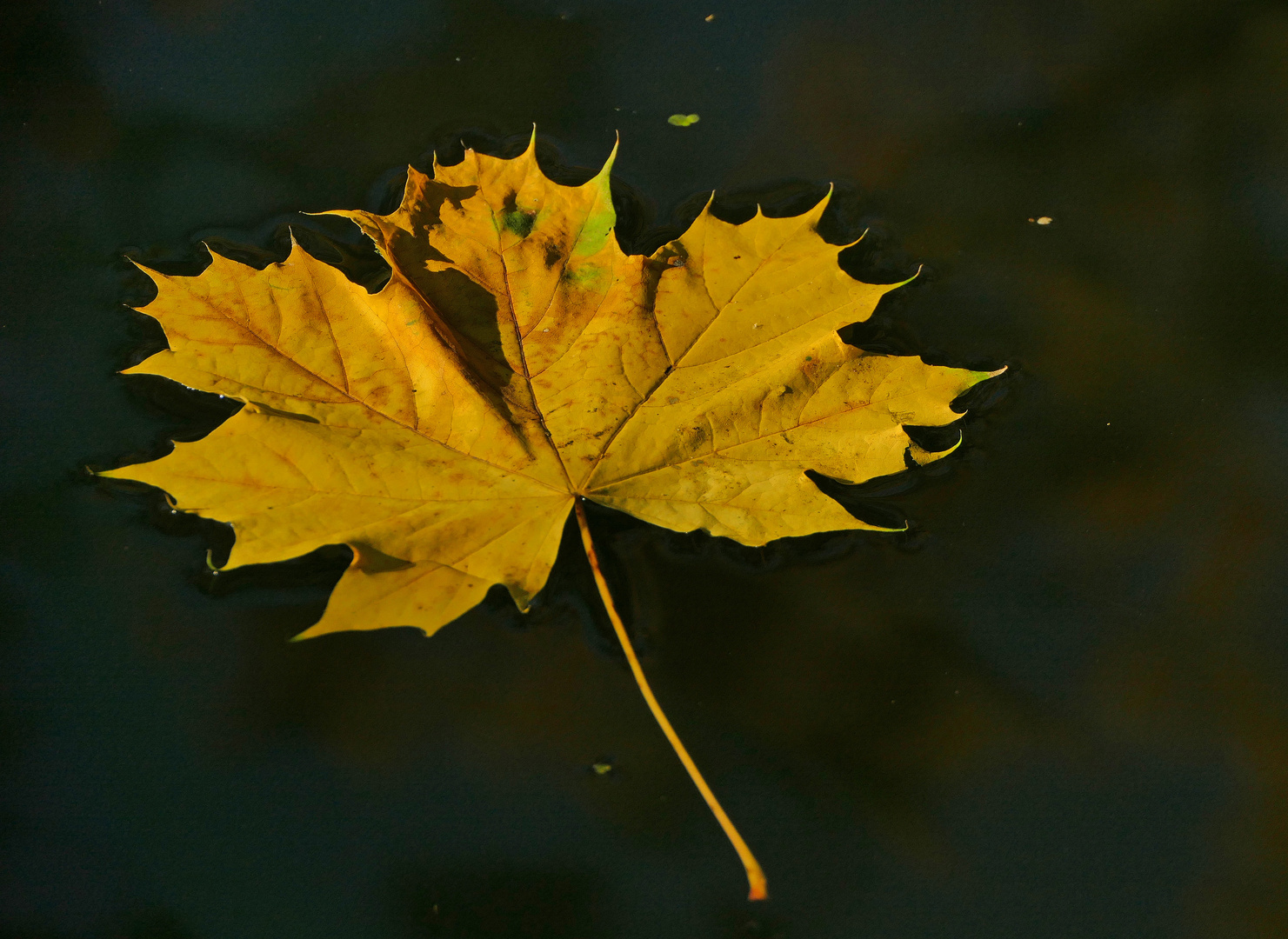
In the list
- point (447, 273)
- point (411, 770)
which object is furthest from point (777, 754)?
point (447, 273)

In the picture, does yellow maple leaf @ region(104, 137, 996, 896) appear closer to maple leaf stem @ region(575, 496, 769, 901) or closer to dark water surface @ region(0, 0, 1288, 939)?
maple leaf stem @ region(575, 496, 769, 901)

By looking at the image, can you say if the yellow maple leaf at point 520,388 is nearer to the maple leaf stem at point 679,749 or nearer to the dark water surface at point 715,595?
the maple leaf stem at point 679,749

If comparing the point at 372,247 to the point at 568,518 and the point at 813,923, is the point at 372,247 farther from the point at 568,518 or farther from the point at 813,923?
the point at 813,923

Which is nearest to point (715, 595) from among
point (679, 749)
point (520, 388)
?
point (679, 749)

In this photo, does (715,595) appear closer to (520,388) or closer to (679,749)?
(679,749)

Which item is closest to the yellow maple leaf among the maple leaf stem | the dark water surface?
the maple leaf stem

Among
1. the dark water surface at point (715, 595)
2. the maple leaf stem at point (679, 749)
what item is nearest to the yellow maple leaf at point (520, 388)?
the maple leaf stem at point (679, 749)
